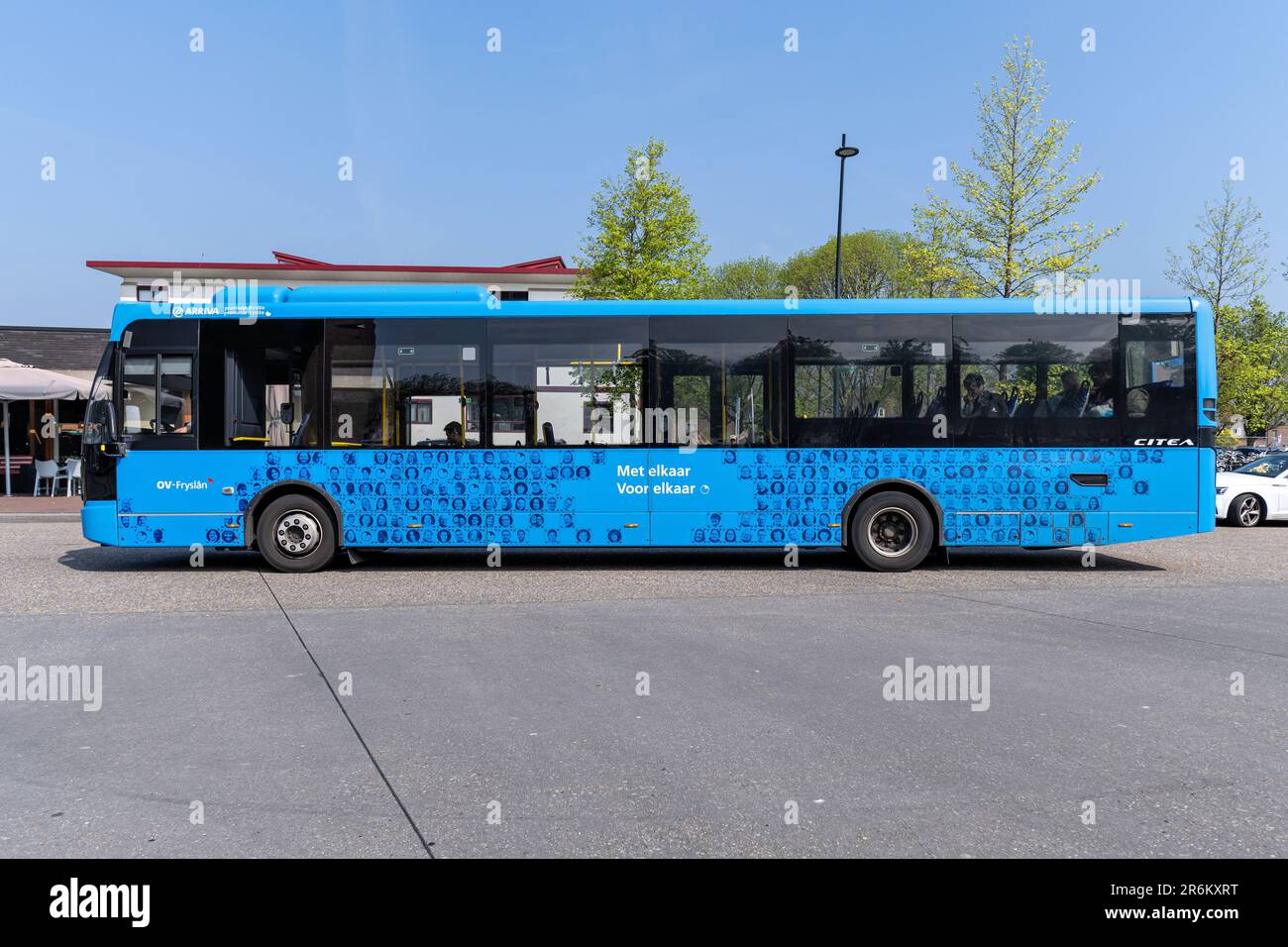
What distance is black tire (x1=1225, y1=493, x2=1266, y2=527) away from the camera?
56.2 feet

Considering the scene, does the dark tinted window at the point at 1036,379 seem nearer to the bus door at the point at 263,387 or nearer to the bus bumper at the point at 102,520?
the bus door at the point at 263,387

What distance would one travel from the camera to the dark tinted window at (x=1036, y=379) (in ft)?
36.4

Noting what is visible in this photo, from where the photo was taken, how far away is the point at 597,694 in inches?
221

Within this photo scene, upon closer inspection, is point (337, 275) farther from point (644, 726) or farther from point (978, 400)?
point (644, 726)

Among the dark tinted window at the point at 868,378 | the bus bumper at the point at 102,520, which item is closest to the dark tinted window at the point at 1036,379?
the dark tinted window at the point at 868,378

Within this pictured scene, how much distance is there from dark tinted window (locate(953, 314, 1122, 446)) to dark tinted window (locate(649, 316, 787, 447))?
7.01ft

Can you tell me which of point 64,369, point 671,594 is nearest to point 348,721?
point 671,594

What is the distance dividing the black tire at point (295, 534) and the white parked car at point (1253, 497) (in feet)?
49.1

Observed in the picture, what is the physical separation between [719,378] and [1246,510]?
451 inches

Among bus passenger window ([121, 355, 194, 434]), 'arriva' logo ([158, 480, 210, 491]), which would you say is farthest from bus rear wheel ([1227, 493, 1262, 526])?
bus passenger window ([121, 355, 194, 434])

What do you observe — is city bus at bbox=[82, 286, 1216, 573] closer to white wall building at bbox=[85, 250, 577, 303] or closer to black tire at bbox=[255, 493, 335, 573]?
black tire at bbox=[255, 493, 335, 573]

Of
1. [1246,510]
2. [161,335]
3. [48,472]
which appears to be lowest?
[1246,510]

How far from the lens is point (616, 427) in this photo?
37.1 ft

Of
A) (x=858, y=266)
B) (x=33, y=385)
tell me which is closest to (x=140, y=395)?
(x=33, y=385)
